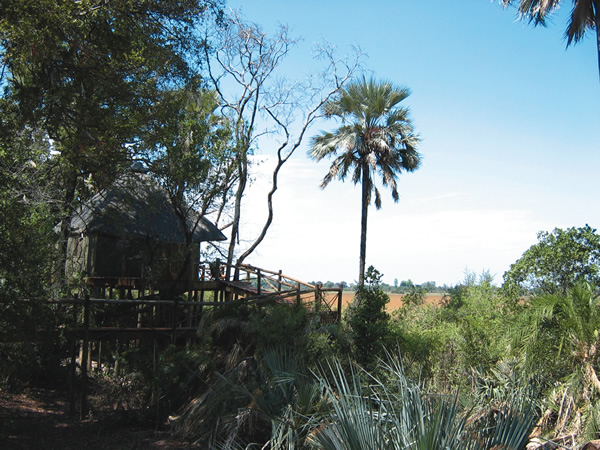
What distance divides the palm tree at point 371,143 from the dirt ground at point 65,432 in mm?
16227

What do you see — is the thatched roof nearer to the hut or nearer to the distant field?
the hut

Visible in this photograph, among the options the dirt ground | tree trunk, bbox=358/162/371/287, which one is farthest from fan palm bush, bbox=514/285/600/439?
tree trunk, bbox=358/162/371/287

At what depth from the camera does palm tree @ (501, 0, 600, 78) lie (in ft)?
46.0

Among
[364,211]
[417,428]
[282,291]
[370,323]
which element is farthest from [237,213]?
[417,428]

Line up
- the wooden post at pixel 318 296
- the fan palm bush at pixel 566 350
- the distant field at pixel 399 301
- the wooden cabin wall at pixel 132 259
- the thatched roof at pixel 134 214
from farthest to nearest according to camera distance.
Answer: the distant field at pixel 399 301 → the wooden cabin wall at pixel 132 259 → the thatched roof at pixel 134 214 → the wooden post at pixel 318 296 → the fan palm bush at pixel 566 350

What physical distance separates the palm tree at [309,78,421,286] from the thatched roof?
8796 millimetres

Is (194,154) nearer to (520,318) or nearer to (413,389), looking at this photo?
(520,318)

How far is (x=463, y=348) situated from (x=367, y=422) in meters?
9.94

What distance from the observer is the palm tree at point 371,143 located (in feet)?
86.4

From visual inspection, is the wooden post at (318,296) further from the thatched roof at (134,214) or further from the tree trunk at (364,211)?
the tree trunk at (364,211)

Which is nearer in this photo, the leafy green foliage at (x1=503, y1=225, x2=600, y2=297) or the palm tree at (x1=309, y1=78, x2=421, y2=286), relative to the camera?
the leafy green foliage at (x1=503, y1=225, x2=600, y2=297)

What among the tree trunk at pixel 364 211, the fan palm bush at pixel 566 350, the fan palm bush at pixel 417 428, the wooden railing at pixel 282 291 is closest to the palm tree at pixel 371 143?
the tree trunk at pixel 364 211

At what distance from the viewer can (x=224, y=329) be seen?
43.1ft

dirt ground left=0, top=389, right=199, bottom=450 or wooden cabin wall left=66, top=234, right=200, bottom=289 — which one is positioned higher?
wooden cabin wall left=66, top=234, right=200, bottom=289
